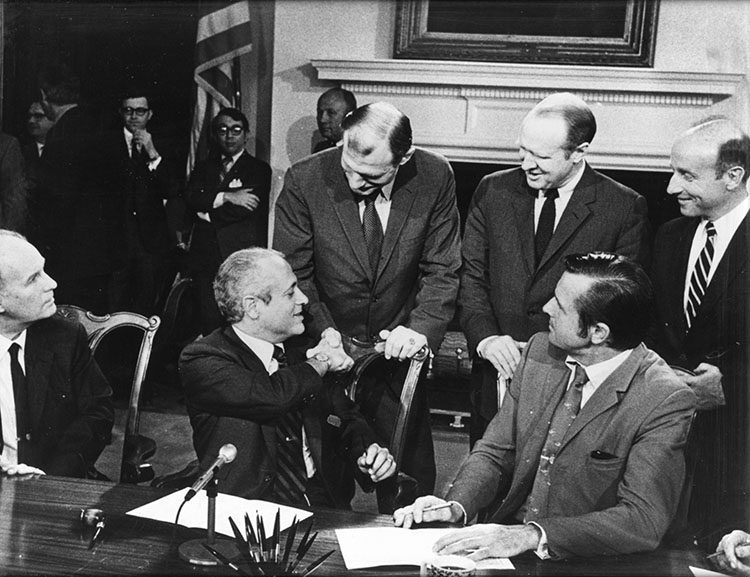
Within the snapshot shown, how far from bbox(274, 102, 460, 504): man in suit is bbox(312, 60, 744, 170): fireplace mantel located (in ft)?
0.49

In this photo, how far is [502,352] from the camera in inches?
108

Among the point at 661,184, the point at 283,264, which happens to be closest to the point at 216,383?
the point at 283,264

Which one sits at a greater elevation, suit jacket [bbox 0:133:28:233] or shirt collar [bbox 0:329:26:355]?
suit jacket [bbox 0:133:28:233]

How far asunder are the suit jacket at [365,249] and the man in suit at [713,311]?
70 centimetres

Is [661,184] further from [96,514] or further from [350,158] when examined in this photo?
[96,514]

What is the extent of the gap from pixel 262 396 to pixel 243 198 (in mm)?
848

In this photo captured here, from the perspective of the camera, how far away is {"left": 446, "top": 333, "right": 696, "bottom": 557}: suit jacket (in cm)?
199

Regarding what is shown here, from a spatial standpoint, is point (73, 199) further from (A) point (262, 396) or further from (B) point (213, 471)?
(B) point (213, 471)

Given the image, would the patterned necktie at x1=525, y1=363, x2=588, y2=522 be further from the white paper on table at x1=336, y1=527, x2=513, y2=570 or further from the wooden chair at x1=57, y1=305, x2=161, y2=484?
the wooden chair at x1=57, y1=305, x2=161, y2=484

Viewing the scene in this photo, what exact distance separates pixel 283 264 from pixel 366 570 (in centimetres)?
112

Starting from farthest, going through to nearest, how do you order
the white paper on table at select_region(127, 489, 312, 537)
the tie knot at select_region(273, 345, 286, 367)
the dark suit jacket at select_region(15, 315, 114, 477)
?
the dark suit jacket at select_region(15, 315, 114, 477) → the tie knot at select_region(273, 345, 286, 367) → the white paper on table at select_region(127, 489, 312, 537)

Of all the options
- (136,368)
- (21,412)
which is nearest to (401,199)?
(136,368)

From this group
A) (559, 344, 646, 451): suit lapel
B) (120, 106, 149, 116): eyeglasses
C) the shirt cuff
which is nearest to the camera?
the shirt cuff

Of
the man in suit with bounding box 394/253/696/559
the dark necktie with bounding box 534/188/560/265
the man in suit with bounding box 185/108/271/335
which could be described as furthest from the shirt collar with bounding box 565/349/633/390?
the man in suit with bounding box 185/108/271/335
